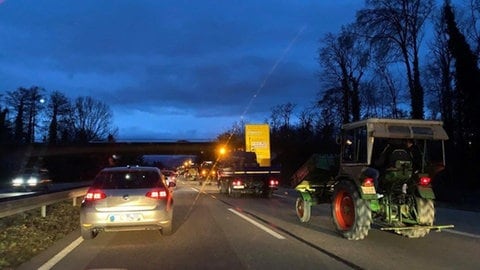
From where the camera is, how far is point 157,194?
1315cm

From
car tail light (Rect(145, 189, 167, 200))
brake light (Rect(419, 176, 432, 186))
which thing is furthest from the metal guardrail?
brake light (Rect(419, 176, 432, 186))

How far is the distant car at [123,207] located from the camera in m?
12.7

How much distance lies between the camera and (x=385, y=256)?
34.9ft

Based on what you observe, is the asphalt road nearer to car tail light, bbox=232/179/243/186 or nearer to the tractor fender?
the tractor fender

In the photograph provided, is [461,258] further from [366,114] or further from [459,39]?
[366,114]

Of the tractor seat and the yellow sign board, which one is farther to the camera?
the yellow sign board

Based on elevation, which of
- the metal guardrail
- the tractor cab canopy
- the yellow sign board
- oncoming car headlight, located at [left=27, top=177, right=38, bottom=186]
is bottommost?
the metal guardrail

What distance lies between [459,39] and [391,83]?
733 inches

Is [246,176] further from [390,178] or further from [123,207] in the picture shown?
[123,207]

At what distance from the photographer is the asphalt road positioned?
9.88 m

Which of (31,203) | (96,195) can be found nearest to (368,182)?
(96,195)

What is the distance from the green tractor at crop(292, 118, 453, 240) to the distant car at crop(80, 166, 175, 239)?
159 inches

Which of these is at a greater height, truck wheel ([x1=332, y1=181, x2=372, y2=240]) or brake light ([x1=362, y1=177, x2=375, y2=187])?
brake light ([x1=362, y1=177, x2=375, y2=187])

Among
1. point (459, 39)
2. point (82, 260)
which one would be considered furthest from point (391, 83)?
point (82, 260)
